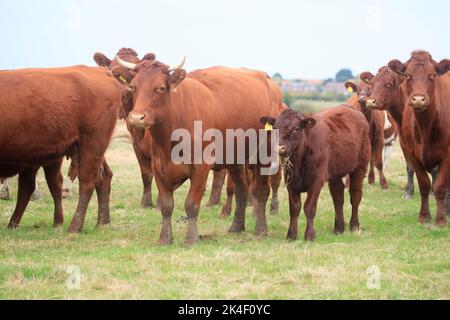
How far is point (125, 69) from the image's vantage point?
380 inches

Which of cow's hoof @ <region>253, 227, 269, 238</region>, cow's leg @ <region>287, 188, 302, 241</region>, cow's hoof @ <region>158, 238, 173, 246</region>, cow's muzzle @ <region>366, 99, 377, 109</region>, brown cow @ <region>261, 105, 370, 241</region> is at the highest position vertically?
cow's muzzle @ <region>366, 99, 377, 109</region>

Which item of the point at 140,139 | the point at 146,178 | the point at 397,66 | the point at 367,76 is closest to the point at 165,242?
the point at 140,139

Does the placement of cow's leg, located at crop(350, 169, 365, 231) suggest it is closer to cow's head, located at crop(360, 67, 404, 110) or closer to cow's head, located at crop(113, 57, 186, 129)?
cow's head, located at crop(360, 67, 404, 110)

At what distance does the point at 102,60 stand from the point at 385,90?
4.36 metres

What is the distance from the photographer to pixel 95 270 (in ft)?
Result: 24.8

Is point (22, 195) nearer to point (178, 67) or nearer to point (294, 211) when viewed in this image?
point (178, 67)

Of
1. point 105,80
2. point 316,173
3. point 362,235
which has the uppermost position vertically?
point 105,80

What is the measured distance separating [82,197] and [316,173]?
10.3 ft

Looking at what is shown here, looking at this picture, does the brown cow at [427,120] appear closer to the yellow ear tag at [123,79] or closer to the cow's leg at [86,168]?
the yellow ear tag at [123,79]

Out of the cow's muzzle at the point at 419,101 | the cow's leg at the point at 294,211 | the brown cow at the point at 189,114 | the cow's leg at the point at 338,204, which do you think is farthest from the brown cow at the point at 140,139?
the cow's muzzle at the point at 419,101

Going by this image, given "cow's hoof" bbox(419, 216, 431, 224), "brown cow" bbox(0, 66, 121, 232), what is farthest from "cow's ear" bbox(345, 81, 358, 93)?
"brown cow" bbox(0, 66, 121, 232)

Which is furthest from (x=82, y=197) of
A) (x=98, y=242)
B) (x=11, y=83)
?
(x=11, y=83)

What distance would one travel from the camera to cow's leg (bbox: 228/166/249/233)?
10286 mm
